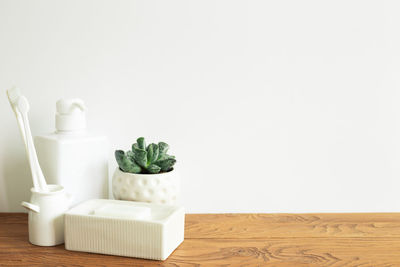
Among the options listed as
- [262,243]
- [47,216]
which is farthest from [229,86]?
[47,216]

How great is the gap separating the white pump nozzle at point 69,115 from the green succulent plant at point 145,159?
0.09m

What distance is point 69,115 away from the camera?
32.8 inches

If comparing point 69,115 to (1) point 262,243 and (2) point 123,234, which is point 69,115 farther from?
→ (1) point 262,243

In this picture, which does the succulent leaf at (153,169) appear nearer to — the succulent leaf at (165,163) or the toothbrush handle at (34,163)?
the succulent leaf at (165,163)

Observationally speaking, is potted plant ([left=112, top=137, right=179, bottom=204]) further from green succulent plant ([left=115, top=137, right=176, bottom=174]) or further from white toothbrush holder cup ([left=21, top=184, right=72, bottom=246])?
white toothbrush holder cup ([left=21, top=184, right=72, bottom=246])

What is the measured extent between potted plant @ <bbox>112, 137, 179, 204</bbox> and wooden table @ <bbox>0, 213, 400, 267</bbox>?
9 centimetres

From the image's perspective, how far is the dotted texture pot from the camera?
32.0 inches

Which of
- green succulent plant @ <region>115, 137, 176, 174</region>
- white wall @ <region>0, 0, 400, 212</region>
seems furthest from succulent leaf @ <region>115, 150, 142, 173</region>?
white wall @ <region>0, 0, 400, 212</region>

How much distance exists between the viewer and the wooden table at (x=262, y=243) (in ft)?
2.31

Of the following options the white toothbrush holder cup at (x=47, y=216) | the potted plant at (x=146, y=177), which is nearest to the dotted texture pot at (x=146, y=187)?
the potted plant at (x=146, y=177)

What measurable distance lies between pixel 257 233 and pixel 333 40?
15.6 inches

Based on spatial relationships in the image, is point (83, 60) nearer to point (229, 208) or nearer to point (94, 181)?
point (94, 181)

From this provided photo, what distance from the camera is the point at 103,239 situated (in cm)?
72

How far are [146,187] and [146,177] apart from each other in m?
0.02
